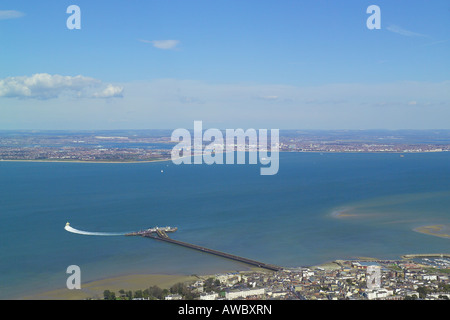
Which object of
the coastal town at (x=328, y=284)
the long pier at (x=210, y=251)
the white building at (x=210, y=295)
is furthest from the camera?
the long pier at (x=210, y=251)

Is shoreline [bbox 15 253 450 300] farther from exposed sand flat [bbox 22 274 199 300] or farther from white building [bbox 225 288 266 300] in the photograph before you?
white building [bbox 225 288 266 300]

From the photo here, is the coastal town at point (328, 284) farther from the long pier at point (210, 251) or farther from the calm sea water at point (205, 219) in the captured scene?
the calm sea water at point (205, 219)

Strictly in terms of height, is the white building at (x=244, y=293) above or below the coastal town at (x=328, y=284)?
above

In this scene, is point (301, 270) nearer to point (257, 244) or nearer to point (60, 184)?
point (257, 244)

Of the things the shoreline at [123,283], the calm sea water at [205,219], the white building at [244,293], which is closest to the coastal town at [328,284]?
the white building at [244,293]

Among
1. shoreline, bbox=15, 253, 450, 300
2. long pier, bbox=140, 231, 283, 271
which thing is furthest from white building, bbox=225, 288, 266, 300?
long pier, bbox=140, 231, 283, 271

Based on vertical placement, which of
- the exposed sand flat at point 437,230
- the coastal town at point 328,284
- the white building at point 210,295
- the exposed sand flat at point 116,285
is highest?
the white building at point 210,295

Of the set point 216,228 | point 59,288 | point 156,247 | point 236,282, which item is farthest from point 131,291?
point 216,228
